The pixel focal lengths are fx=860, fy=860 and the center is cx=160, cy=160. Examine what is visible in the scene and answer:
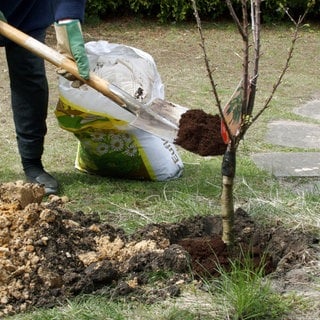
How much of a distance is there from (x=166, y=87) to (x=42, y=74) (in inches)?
132

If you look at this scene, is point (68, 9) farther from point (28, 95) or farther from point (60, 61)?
point (28, 95)

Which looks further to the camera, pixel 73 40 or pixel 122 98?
pixel 73 40

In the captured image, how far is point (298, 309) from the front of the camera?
325 centimetres

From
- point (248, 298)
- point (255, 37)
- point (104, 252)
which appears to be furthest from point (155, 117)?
point (248, 298)

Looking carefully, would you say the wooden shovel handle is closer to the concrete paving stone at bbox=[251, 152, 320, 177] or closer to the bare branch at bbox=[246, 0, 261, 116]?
the bare branch at bbox=[246, 0, 261, 116]

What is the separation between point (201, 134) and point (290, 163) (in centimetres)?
183

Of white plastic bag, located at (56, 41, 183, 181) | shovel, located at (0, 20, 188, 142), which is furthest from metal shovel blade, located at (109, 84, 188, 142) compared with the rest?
white plastic bag, located at (56, 41, 183, 181)

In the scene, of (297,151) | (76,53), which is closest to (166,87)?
(297,151)

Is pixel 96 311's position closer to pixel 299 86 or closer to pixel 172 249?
pixel 172 249

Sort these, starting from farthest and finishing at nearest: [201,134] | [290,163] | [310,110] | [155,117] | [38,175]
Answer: [310,110]
[290,163]
[38,175]
[155,117]
[201,134]

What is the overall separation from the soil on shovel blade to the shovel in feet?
1.79

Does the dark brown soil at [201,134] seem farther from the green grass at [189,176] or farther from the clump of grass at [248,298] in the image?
the clump of grass at [248,298]

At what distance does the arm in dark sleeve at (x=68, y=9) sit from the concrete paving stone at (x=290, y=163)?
1.74m

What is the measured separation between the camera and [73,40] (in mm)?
4559
